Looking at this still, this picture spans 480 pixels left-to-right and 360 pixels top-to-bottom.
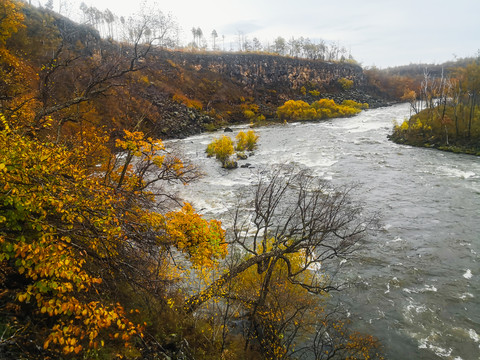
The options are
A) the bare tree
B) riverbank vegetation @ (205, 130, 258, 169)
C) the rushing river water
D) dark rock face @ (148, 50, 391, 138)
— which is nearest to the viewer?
the bare tree

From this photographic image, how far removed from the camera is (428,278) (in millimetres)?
14977

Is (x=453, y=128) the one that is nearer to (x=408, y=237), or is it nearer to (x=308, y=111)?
Result: (x=408, y=237)

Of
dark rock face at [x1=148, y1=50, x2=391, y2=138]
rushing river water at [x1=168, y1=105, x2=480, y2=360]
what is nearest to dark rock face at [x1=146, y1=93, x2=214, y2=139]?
dark rock face at [x1=148, y1=50, x2=391, y2=138]

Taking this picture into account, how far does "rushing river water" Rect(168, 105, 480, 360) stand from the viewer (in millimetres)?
12109

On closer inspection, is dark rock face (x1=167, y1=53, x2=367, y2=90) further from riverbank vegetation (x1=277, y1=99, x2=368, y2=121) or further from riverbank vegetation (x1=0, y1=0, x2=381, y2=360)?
riverbank vegetation (x1=0, y1=0, x2=381, y2=360)

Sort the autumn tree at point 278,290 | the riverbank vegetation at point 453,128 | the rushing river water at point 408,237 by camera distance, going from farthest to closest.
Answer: the riverbank vegetation at point 453,128 < the rushing river water at point 408,237 < the autumn tree at point 278,290

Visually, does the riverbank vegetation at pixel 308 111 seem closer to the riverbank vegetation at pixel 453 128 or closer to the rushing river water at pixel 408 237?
the riverbank vegetation at pixel 453 128

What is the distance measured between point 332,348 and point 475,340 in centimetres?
596

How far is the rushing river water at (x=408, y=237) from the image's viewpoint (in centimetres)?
1211

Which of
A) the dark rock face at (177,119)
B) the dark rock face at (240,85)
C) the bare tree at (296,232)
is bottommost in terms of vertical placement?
the bare tree at (296,232)

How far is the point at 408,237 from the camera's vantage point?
18.9 metres

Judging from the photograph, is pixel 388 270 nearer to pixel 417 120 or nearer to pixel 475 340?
pixel 475 340

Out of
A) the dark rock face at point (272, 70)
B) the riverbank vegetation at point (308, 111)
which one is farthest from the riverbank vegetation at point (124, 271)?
the dark rock face at point (272, 70)

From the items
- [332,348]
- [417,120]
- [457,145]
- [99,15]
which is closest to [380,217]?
[332,348]
